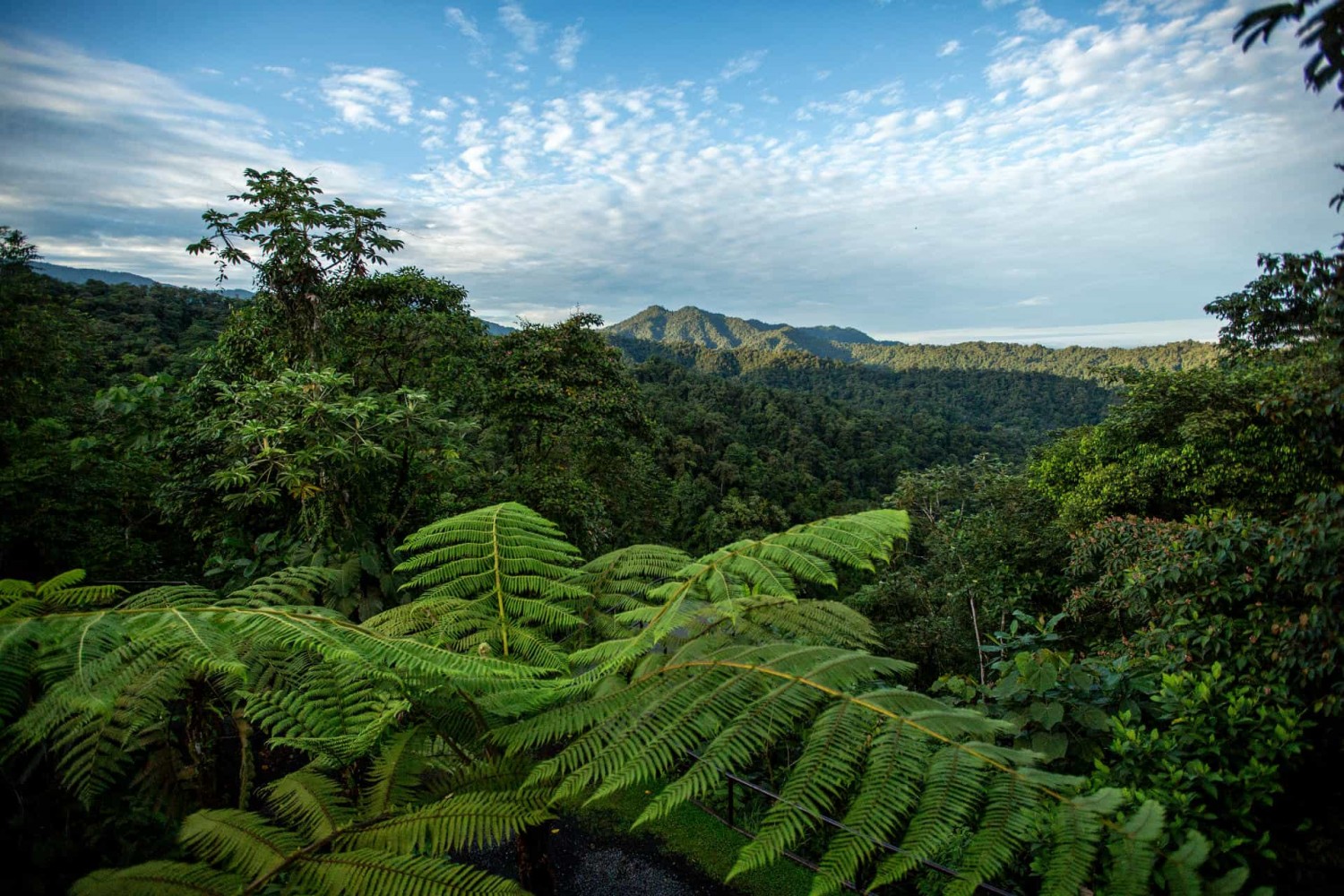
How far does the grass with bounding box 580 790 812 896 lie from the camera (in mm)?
3230

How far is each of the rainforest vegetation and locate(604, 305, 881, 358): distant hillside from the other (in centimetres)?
11784

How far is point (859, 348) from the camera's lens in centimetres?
12744

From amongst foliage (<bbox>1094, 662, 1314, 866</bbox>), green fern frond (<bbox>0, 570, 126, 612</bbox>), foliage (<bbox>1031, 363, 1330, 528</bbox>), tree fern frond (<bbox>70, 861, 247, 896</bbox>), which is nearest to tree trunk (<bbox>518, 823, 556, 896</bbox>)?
tree fern frond (<bbox>70, 861, 247, 896</bbox>)

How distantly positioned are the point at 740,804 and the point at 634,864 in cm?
97

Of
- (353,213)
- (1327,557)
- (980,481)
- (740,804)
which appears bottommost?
(740,804)

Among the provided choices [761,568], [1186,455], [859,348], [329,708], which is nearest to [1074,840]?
[761,568]

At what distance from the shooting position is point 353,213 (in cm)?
689

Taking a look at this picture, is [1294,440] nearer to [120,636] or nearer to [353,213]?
[120,636]

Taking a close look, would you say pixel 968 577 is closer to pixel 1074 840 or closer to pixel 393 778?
pixel 1074 840

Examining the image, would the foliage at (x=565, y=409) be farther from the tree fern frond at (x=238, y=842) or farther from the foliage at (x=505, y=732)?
the tree fern frond at (x=238, y=842)

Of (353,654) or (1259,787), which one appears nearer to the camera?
(353,654)

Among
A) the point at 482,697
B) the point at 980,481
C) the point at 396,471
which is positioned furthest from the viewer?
the point at 980,481

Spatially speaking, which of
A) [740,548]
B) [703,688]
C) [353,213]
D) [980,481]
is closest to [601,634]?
[740,548]

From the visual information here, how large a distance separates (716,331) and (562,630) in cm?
13427
